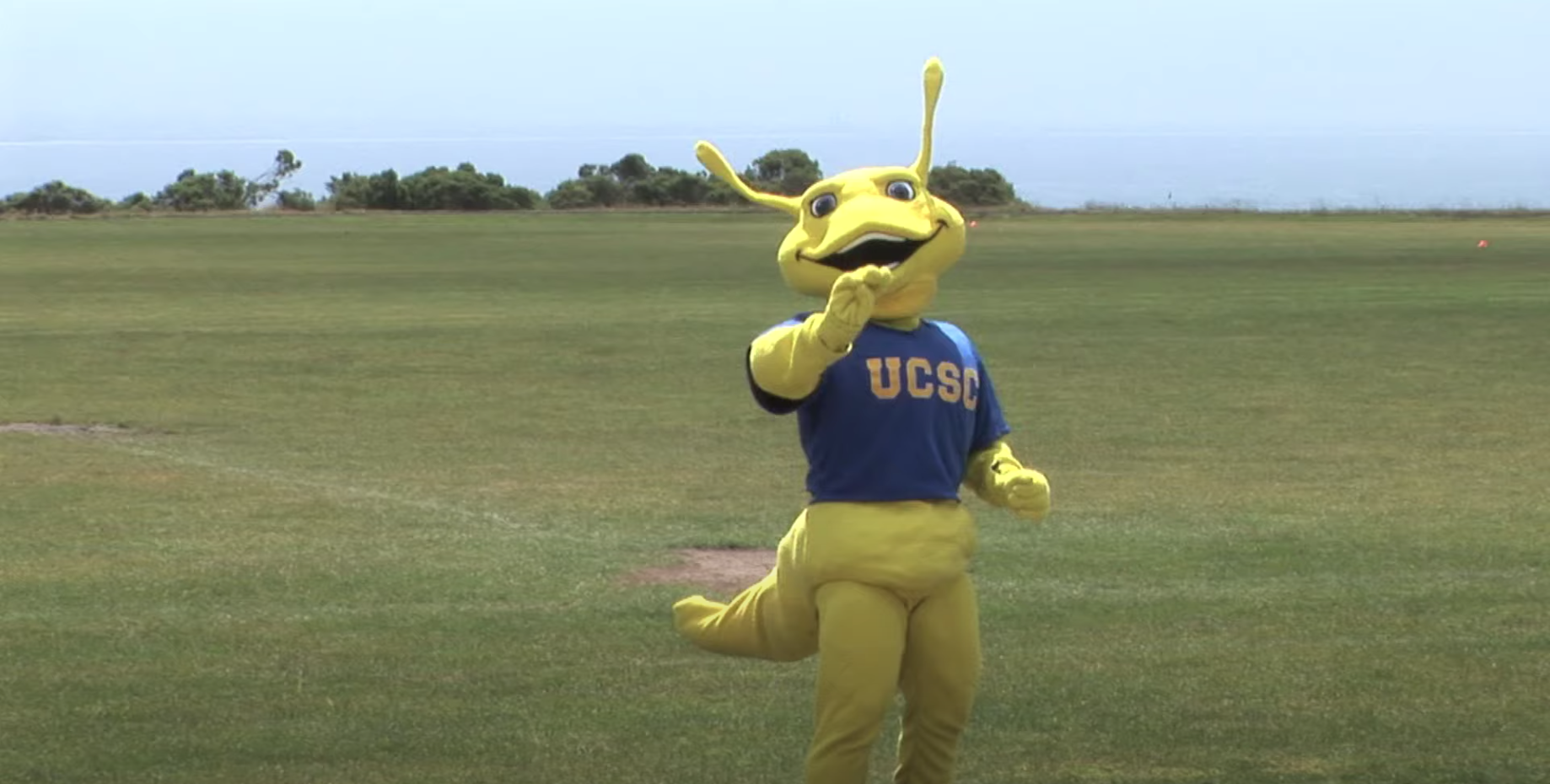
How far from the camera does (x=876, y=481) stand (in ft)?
19.3

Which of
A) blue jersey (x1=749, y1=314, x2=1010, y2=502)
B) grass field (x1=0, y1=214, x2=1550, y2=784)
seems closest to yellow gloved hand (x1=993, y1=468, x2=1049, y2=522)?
blue jersey (x1=749, y1=314, x2=1010, y2=502)

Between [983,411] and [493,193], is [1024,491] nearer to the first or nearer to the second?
[983,411]

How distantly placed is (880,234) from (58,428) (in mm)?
13114

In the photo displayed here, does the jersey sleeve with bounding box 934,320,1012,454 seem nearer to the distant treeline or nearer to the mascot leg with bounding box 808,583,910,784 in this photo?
the mascot leg with bounding box 808,583,910,784

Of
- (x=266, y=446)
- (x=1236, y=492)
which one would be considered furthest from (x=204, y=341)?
(x=1236, y=492)

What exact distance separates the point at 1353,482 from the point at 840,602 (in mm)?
9510

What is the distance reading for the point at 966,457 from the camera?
20.4 ft

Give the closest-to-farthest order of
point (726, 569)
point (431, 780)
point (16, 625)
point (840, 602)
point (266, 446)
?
point (840, 602) → point (431, 780) → point (16, 625) → point (726, 569) → point (266, 446)

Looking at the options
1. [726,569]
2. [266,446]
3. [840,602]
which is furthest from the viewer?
[266,446]

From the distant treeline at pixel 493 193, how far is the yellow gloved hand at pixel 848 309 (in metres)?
59.9

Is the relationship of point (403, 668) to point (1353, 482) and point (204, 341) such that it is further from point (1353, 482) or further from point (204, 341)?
point (204, 341)

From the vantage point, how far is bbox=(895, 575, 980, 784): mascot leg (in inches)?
232

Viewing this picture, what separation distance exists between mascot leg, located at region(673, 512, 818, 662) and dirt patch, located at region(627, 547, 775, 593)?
4.38 m

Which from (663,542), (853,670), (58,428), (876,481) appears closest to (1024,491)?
(876,481)
